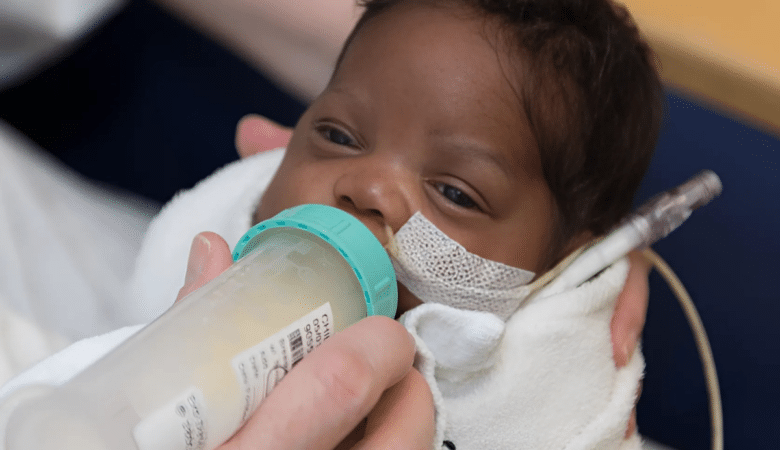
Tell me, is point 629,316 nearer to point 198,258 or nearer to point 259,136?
point 198,258

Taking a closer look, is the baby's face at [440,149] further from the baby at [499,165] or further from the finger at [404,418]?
the finger at [404,418]

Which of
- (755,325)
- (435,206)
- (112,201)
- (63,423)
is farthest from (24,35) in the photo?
(755,325)

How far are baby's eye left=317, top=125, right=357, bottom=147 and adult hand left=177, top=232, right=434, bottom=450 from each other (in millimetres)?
290

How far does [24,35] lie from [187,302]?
1.27m

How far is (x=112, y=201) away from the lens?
1.45 meters

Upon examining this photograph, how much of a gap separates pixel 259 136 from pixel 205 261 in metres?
0.75

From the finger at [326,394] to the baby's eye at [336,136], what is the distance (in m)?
0.36

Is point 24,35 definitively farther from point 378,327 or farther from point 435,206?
point 378,327

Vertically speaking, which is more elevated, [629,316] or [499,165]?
[499,165]

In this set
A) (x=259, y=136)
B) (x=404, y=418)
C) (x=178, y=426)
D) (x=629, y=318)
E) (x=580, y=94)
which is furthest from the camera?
(x=259, y=136)

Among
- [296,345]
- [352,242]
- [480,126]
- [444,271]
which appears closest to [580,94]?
[480,126]

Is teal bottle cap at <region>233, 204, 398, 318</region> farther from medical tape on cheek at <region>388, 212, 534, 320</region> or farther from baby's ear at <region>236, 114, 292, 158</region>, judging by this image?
baby's ear at <region>236, 114, 292, 158</region>

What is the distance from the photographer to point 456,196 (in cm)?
81

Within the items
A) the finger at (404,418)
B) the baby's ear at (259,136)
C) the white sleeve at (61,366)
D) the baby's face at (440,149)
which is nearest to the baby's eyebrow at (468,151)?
the baby's face at (440,149)
